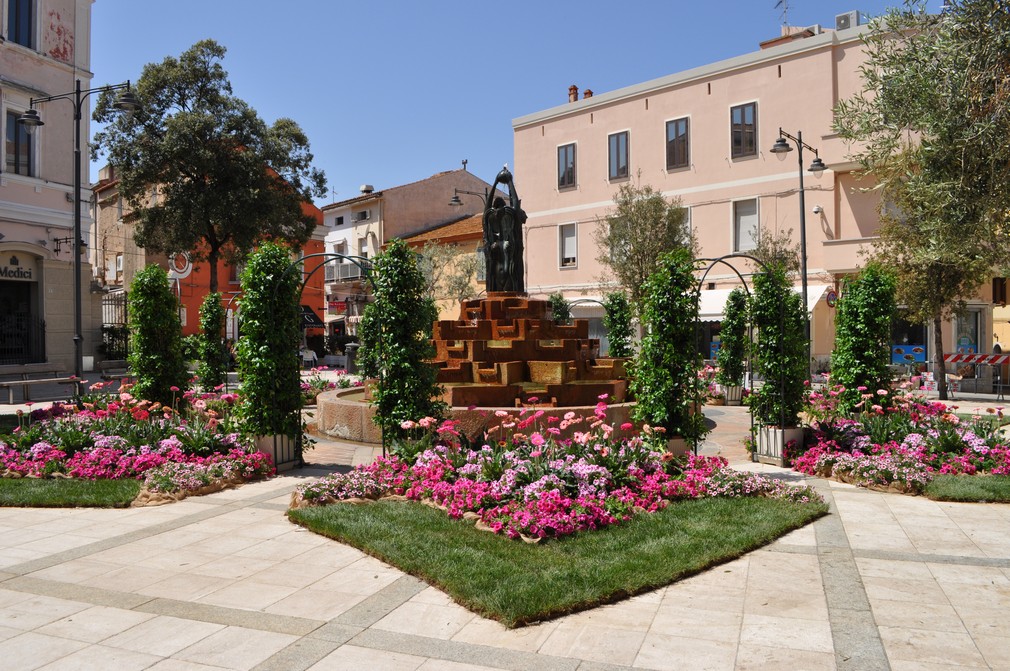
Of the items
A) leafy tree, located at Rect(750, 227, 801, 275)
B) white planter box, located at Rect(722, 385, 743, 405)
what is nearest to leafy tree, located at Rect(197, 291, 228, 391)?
white planter box, located at Rect(722, 385, 743, 405)

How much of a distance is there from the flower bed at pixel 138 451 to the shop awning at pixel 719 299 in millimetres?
18956

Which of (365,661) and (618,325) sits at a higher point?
(618,325)

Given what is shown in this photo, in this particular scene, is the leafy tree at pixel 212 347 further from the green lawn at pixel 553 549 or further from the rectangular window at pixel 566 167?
the rectangular window at pixel 566 167

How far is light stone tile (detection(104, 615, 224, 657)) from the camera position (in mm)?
4609

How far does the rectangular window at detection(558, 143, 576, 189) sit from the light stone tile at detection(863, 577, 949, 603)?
29.1 meters

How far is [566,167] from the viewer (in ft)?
112

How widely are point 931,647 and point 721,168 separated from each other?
87.7 feet

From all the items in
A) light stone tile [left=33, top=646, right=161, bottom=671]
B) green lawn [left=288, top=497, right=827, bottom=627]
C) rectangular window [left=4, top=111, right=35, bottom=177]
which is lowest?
light stone tile [left=33, top=646, right=161, bottom=671]

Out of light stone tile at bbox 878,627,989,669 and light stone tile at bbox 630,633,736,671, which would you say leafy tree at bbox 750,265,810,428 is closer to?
light stone tile at bbox 878,627,989,669

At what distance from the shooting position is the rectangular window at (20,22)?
75.2 feet

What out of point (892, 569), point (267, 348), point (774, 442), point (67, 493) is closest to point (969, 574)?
point (892, 569)

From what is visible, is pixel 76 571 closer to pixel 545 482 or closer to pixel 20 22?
pixel 545 482

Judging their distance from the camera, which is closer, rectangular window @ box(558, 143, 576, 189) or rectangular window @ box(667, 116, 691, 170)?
rectangular window @ box(667, 116, 691, 170)

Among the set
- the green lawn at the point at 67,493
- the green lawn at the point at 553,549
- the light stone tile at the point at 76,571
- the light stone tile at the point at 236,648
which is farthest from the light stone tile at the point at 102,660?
the green lawn at the point at 67,493
